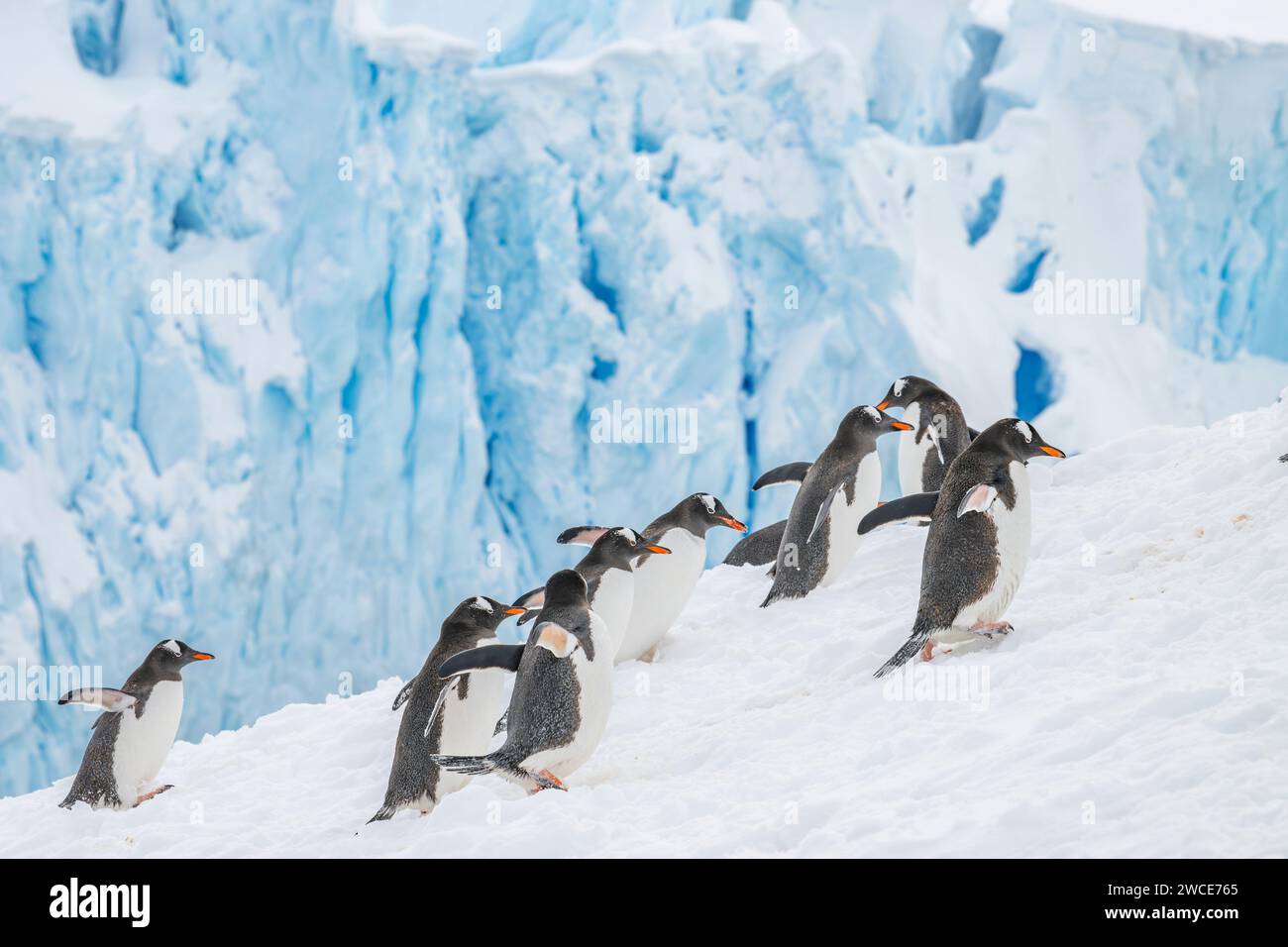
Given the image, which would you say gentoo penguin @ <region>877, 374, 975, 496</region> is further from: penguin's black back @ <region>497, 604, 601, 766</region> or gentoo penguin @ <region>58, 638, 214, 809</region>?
gentoo penguin @ <region>58, 638, 214, 809</region>

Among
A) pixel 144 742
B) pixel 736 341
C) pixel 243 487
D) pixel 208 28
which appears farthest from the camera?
pixel 736 341

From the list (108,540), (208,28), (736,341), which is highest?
(208,28)

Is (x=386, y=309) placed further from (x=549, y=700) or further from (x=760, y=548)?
(x=549, y=700)

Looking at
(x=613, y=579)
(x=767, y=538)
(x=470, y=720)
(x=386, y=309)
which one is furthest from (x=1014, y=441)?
(x=386, y=309)

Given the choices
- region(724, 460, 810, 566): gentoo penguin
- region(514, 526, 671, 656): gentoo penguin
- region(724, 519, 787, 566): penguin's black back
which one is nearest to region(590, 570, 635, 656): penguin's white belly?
region(514, 526, 671, 656): gentoo penguin

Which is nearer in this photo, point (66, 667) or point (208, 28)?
point (66, 667)

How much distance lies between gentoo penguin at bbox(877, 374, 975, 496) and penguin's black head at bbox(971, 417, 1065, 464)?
1.32 metres

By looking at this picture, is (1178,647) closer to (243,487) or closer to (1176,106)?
(243,487)

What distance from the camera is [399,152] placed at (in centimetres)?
1137

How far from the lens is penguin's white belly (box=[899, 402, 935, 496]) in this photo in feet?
17.2

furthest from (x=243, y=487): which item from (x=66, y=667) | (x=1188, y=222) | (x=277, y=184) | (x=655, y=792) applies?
(x=1188, y=222)

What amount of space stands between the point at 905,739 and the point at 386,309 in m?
9.17

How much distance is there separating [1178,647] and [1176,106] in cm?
1387

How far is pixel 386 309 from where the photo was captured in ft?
37.4
